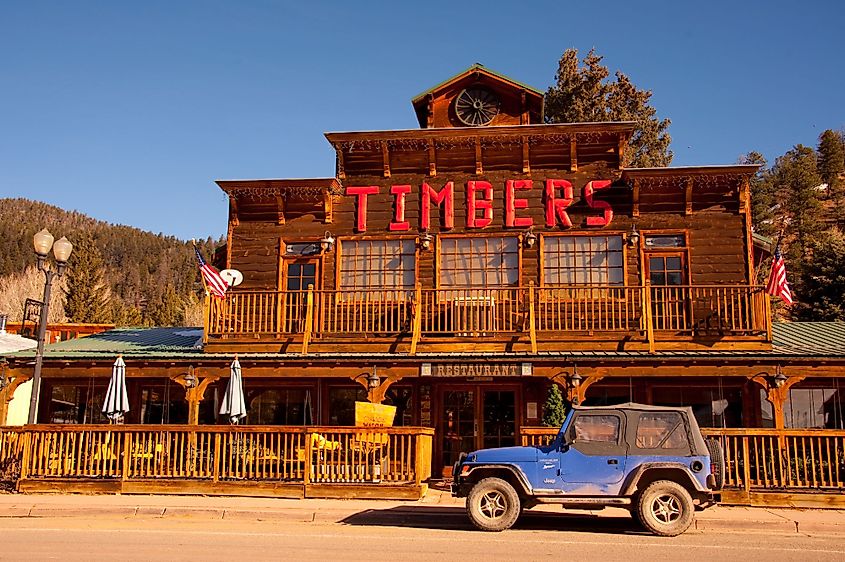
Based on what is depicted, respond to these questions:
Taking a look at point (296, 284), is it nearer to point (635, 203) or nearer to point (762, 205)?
point (635, 203)

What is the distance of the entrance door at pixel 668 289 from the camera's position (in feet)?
58.4

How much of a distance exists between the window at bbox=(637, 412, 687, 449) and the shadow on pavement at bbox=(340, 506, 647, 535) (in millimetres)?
1221

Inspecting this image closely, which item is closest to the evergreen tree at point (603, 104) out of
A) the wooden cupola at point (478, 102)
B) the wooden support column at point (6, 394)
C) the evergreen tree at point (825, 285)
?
the evergreen tree at point (825, 285)

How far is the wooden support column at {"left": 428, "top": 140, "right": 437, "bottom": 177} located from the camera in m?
20.1

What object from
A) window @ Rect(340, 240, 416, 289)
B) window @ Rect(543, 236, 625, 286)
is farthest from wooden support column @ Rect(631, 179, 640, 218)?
window @ Rect(340, 240, 416, 289)

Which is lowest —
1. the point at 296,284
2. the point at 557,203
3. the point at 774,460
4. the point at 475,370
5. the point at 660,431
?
the point at 774,460

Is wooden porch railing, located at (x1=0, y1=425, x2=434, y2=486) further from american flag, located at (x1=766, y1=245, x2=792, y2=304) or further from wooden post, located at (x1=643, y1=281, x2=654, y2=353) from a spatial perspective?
american flag, located at (x1=766, y1=245, x2=792, y2=304)

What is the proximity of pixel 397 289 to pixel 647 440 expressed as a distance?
8442 mm

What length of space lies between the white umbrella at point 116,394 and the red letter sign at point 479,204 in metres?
8.28

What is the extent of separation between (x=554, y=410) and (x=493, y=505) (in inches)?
197

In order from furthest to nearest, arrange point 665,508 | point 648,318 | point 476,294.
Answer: point 476,294 → point 648,318 → point 665,508

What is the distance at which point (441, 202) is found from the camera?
20.1 metres

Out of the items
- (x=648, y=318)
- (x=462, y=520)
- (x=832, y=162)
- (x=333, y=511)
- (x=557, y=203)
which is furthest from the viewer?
(x=832, y=162)

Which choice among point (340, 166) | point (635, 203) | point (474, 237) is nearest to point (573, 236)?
point (635, 203)
